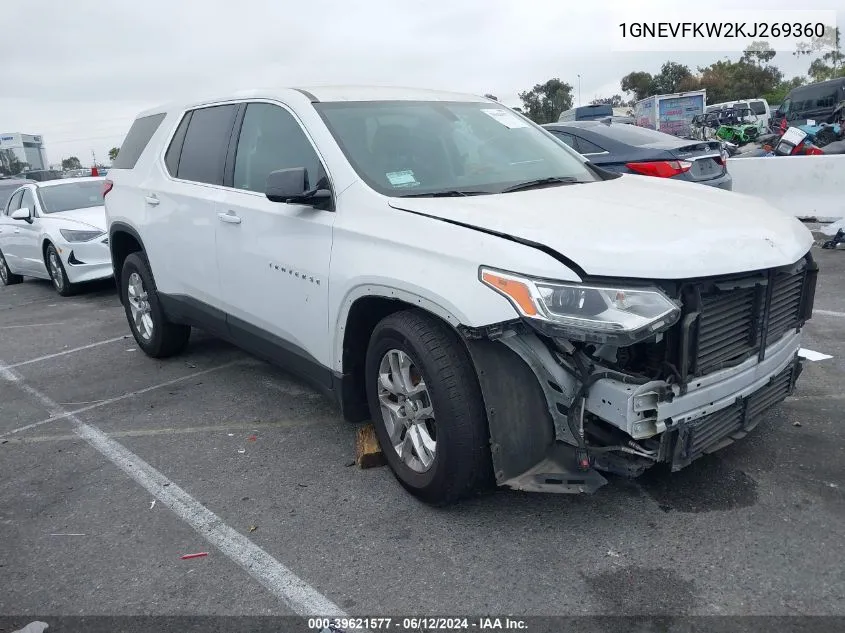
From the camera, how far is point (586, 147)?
8328mm

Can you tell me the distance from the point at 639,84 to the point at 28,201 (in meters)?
65.5

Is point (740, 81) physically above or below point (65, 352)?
above

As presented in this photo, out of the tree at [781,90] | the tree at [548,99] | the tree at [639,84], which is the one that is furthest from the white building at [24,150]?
the tree at [781,90]

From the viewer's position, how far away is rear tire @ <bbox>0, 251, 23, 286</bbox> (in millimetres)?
11606

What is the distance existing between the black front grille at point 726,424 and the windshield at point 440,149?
1447mm

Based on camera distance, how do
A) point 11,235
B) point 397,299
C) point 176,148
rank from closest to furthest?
point 397,299
point 176,148
point 11,235

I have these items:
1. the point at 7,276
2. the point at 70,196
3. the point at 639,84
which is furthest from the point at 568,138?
the point at 639,84

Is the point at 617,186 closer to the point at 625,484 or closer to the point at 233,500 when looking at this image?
the point at 625,484

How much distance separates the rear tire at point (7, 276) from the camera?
11606mm

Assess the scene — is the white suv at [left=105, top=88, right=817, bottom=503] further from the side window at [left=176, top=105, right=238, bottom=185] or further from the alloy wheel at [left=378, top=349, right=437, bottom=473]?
the side window at [left=176, top=105, right=238, bottom=185]

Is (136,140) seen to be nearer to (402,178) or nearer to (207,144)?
(207,144)

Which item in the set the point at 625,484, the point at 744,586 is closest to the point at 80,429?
the point at 625,484

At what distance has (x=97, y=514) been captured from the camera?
358cm

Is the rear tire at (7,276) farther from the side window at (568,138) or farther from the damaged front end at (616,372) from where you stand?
the damaged front end at (616,372)
